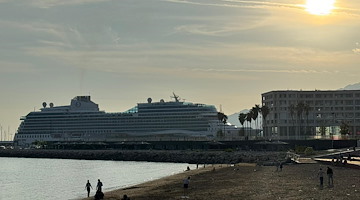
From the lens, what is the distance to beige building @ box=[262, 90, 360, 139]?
165500mm

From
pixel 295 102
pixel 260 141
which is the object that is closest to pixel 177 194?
pixel 260 141

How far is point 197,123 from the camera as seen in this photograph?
17750cm

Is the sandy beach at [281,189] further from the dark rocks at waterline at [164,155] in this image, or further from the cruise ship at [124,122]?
the cruise ship at [124,122]

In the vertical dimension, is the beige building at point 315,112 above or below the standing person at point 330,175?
above

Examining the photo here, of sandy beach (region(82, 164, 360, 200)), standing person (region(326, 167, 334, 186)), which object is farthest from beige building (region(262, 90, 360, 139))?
standing person (region(326, 167, 334, 186))

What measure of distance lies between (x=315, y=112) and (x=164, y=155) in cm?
5679

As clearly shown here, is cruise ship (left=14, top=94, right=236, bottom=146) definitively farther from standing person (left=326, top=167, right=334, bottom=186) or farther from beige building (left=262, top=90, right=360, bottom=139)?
standing person (left=326, top=167, right=334, bottom=186)

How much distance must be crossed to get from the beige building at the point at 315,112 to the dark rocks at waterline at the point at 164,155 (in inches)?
1712

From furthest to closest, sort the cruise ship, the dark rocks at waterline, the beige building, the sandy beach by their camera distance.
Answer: the cruise ship → the beige building → the dark rocks at waterline → the sandy beach

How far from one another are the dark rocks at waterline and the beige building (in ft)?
143

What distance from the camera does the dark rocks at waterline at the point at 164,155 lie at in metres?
101

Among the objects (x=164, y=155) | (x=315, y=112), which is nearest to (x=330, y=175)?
(x=164, y=155)

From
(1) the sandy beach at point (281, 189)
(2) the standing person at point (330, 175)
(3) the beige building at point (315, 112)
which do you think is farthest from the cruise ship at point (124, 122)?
(2) the standing person at point (330, 175)

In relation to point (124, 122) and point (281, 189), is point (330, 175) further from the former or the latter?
point (124, 122)
